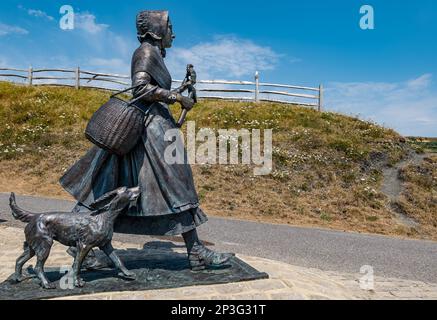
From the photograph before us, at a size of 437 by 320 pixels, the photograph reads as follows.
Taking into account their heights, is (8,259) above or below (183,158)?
below

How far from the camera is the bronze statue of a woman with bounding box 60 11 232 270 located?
12.8ft

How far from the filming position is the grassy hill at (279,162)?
1050cm

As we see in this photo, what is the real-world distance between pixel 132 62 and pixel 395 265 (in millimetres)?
4807

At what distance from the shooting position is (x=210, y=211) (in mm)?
10312

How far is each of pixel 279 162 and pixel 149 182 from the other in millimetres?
10063

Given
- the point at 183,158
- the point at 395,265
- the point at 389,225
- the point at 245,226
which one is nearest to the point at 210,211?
the point at 245,226

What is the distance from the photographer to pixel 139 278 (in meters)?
3.85

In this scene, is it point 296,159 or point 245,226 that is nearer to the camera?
point 245,226

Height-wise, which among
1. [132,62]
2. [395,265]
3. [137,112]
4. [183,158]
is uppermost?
[132,62]

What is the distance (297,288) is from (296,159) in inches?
398

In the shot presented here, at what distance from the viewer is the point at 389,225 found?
9.66 m
